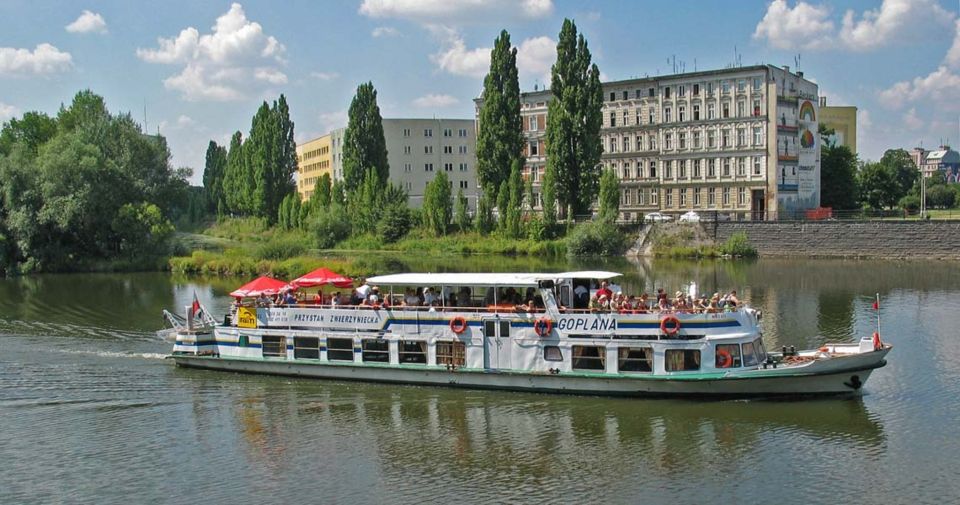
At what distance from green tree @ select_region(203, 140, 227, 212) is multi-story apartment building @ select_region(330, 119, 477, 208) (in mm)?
29455

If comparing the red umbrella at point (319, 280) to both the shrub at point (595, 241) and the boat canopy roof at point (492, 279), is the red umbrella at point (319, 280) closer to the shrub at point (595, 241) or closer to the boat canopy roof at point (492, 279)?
the boat canopy roof at point (492, 279)

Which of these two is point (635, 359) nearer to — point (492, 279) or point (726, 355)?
point (726, 355)

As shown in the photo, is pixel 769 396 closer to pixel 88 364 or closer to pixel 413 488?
pixel 413 488

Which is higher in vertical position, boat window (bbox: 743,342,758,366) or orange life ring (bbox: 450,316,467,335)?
orange life ring (bbox: 450,316,467,335)

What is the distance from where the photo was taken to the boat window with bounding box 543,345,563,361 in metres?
27.1

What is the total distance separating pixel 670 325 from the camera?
2581 centimetres

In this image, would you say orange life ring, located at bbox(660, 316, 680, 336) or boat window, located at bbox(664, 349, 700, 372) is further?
boat window, located at bbox(664, 349, 700, 372)

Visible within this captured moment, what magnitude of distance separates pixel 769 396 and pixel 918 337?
13941 mm

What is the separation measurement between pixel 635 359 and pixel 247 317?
551 inches

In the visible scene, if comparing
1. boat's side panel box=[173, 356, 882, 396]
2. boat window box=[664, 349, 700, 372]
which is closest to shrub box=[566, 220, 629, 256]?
boat's side panel box=[173, 356, 882, 396]

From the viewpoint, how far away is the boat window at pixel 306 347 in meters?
30.4

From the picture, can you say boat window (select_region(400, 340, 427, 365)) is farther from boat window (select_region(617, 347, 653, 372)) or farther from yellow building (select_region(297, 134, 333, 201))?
yellow building (select_region(297, 134, 333, 201))

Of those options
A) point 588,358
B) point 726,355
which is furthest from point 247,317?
point 726,355

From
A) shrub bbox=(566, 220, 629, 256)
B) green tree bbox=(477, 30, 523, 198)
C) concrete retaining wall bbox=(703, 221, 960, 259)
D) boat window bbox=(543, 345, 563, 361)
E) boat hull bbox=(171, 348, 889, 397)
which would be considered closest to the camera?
A: boat hull bbox=(171, 348, 889, 397)
